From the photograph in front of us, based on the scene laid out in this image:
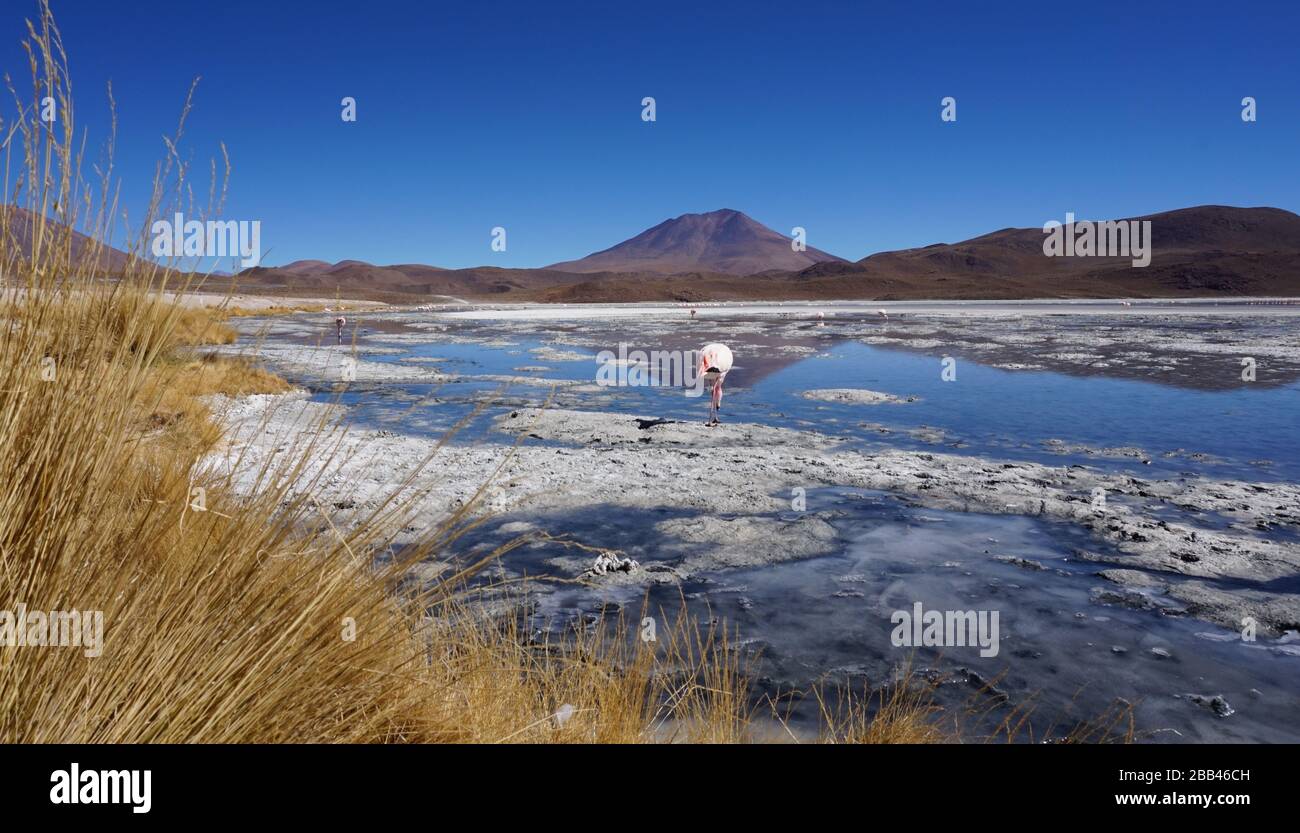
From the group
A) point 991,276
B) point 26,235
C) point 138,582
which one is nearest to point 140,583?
point 138,582

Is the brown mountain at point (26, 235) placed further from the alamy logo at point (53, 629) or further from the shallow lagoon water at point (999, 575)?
the shallow lagoon water at point (999, 575)

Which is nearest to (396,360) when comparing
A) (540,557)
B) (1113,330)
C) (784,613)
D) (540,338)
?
(540,338)

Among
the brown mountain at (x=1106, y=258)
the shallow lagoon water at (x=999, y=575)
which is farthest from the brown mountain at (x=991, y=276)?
the shallow lagoon water at (x=999, y=575)

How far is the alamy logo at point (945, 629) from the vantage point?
3542 mm

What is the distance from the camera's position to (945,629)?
146 inches

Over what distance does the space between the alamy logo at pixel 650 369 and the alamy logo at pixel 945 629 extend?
23.2 feet

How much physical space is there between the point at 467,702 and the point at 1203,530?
4944mm

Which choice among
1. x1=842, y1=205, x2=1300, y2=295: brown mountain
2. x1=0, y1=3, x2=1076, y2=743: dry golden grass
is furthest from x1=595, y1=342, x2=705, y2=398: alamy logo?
x1=842, y1=205, x2=1300, y2=295: brown mountain

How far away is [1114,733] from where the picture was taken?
9.40 ft
